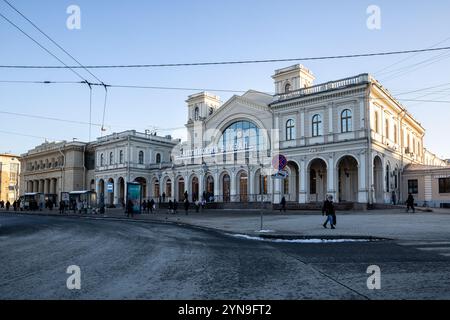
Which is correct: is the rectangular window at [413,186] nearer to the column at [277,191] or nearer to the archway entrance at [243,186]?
the column at [277,191]

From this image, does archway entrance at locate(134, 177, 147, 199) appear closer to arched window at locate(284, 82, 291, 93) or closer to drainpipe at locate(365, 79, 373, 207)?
arched window at locate(284, 82, 291, 93)

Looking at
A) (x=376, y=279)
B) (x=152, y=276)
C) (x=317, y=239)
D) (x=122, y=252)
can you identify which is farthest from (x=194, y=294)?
(x=317, y=239)

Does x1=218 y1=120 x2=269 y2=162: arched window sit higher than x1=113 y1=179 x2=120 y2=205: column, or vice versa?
x1=218 y1=120 x2=269 y2=162: arched window

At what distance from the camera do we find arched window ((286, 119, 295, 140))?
42094 mm

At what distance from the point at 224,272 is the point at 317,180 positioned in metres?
35.2

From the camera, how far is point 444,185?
126 ft

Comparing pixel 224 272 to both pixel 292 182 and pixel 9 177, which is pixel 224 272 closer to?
pixel 292 182

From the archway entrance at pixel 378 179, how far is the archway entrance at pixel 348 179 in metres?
1.81

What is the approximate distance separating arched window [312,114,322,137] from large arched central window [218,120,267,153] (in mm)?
7702

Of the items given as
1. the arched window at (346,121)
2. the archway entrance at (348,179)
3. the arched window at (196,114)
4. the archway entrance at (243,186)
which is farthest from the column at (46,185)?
the arched window at (346,121)

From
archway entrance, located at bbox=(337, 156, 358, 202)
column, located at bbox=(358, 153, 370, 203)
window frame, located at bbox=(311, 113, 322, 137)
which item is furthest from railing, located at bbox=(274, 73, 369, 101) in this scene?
archway entrance, located at bbox=(337, 156, 358, 202)

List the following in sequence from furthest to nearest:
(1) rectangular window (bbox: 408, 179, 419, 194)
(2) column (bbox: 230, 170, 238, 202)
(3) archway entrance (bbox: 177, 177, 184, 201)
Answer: (3) archway entrance (bbox: 177, 177, 184, 201) < (2) column (bbox: 230, 170, 238, 202) < (1) rectangular window (bbox: 408, 179, 419, 194)

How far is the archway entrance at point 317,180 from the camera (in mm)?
40669

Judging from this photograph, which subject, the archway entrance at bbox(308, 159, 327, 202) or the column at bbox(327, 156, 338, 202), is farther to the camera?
the archway entrance at bbox(308, 159, 327, 202)
